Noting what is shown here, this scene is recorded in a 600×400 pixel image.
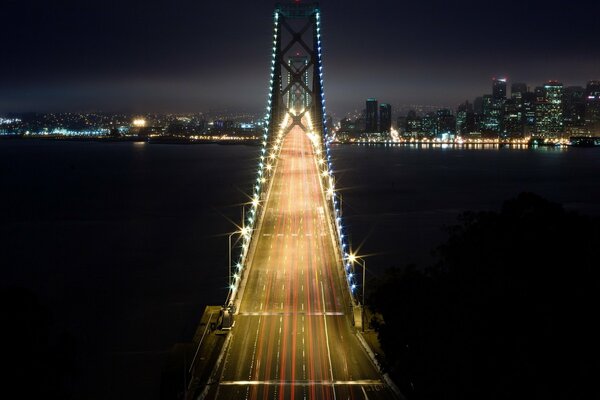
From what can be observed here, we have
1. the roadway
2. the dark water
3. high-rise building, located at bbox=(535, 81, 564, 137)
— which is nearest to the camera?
the roadway

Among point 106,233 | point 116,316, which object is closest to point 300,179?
point 106,233

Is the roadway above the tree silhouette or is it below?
below

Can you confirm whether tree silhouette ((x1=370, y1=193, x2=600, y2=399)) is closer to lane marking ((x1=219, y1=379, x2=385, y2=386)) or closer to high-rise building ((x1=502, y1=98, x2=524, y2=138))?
lane marking ((x1=219, y1=379, x2=385, y2=386))

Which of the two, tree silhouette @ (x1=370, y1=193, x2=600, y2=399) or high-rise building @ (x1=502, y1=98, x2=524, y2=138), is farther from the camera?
high-rise building @ (x1=502, y1=98, x2=524, y2=138)

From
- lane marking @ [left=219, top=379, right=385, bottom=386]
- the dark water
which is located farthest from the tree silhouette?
the dark water

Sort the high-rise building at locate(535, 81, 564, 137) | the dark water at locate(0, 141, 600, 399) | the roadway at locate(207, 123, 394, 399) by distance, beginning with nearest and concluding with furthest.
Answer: the roadway at locate(207, 123, 394, 399) < the dark water at locate(0, 141, 600, 399) < the high-rise building at locate(535, 81, 564, 137)

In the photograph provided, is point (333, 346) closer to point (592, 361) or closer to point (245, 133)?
point (592, 361)
